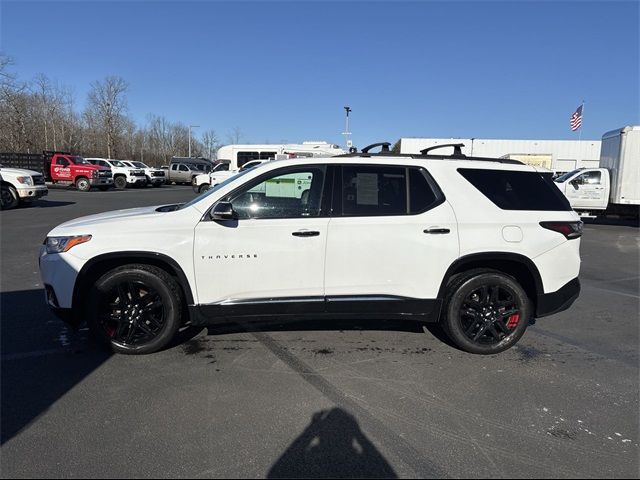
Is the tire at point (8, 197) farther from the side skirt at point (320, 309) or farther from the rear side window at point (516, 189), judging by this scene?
the rear side window at point (516, 189)

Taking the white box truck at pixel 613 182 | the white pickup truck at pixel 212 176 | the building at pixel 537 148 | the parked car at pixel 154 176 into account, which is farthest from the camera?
the building at pixel 537 148

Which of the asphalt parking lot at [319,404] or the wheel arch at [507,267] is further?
the wheel arch at [507,267]

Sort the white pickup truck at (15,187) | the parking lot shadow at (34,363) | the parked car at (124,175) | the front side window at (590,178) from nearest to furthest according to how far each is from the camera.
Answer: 1. the parking lot shadow at (34,363)
2. the white pickup truck at (15,187)
3. the front side window at (590,178)
4. the parked car at (124,175)

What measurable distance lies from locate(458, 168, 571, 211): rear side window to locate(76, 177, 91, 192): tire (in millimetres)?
27403

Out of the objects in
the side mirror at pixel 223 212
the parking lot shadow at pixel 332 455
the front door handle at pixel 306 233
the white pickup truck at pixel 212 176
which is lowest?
the parking lot shadow at pixel 332 455

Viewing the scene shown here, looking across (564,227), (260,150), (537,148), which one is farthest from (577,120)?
(564,227)

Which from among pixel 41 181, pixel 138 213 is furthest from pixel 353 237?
pixel 41 181

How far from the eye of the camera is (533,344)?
4.49 metres

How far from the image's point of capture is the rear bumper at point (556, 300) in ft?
13.6

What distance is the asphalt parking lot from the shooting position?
2.59 meters

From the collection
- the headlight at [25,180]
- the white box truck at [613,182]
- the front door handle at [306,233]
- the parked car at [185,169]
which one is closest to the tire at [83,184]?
the headlight at [25,180]

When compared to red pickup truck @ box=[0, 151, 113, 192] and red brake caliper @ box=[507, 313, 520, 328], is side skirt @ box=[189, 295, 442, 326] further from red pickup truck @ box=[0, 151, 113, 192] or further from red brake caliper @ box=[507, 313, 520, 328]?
red pickup truck @ box=[0, 151, 113, 192]

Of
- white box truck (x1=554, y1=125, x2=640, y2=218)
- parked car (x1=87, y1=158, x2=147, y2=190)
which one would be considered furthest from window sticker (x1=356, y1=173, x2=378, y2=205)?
parked car (x1=87, y1=158, x2=147, y2=190)

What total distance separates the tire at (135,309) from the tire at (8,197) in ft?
47.5
